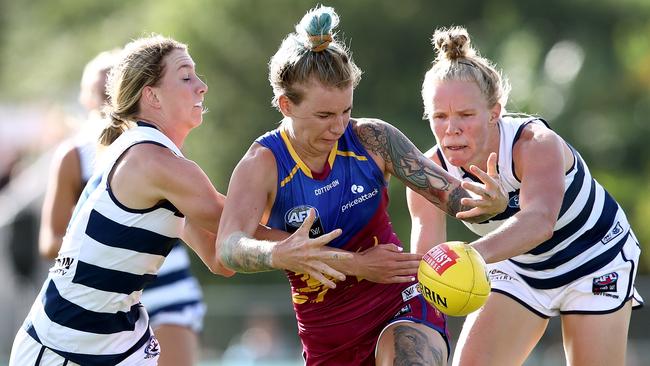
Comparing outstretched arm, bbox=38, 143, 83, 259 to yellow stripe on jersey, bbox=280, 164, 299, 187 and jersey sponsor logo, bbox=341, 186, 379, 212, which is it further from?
jersey sponsor logo, bbox=341, 186, 379, 212

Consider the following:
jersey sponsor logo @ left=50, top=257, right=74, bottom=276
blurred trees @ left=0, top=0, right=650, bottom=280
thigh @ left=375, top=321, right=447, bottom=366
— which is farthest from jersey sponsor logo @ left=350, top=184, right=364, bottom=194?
blurred trees @ left=0, top=0, right=650, bottom=280

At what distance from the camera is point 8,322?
15.7 metres

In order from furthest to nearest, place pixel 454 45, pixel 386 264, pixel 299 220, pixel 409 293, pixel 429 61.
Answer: pixel 429 61, pixel 454 45, pixel 409 293, pixel 299 220, pixel 386 264

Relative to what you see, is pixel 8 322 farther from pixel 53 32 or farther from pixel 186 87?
pixel 53 32

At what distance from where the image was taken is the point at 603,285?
5.81 meters

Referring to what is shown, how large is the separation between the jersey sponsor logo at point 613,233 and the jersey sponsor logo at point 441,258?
4.48ft

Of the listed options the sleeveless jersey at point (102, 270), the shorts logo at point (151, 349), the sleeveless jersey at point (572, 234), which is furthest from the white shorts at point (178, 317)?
the sleeveless jersey at point (572, 234)

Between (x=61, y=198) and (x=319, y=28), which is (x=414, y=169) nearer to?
(x=319, y=28)

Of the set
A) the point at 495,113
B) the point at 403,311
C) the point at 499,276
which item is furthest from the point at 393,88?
the point at 403,311

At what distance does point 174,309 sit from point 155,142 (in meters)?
2.13

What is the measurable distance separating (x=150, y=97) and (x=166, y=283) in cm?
209

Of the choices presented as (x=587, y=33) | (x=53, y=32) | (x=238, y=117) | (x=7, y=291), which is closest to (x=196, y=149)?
(x=238, y=117)

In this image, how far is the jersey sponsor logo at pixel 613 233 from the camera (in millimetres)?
5926

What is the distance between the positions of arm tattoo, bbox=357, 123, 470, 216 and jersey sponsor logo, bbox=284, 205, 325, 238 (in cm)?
44
